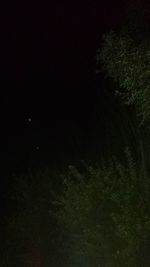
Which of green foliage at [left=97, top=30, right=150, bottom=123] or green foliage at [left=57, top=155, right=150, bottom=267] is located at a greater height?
green foliage at [left=97, top=30, right=150, bottom=123]

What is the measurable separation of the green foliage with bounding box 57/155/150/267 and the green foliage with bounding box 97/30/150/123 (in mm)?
1808

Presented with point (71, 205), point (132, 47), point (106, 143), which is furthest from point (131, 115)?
point (132, 47)

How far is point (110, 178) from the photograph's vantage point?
1972 cm

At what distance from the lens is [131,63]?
56.5ft

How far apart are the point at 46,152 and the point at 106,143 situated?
12.9ft

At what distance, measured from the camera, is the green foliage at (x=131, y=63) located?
17.1 m

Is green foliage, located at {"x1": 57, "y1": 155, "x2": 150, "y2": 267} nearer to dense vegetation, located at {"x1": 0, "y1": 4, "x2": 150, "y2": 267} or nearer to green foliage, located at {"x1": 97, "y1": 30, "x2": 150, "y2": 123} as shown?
dense vegetation, located at {"x1": 0, "y1": 4, "x2": 150, "y2": 267}

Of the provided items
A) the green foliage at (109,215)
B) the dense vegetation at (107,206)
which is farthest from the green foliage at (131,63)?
the green foliage at (109,215)

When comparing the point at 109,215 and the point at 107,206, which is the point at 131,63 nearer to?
the point at 107,206

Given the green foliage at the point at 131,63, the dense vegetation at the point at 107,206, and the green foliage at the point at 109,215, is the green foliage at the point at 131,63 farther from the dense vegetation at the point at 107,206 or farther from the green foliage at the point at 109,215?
the green foliage at the point at 109,215

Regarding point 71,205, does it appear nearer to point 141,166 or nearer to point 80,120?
point 141,166

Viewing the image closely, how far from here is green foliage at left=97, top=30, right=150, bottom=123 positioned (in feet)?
56.0

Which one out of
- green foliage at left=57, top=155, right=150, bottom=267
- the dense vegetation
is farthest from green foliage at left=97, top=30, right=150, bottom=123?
green foliage at left=57, top=155, right=150, bottom=267

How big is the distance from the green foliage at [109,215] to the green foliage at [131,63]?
181 centimetres
